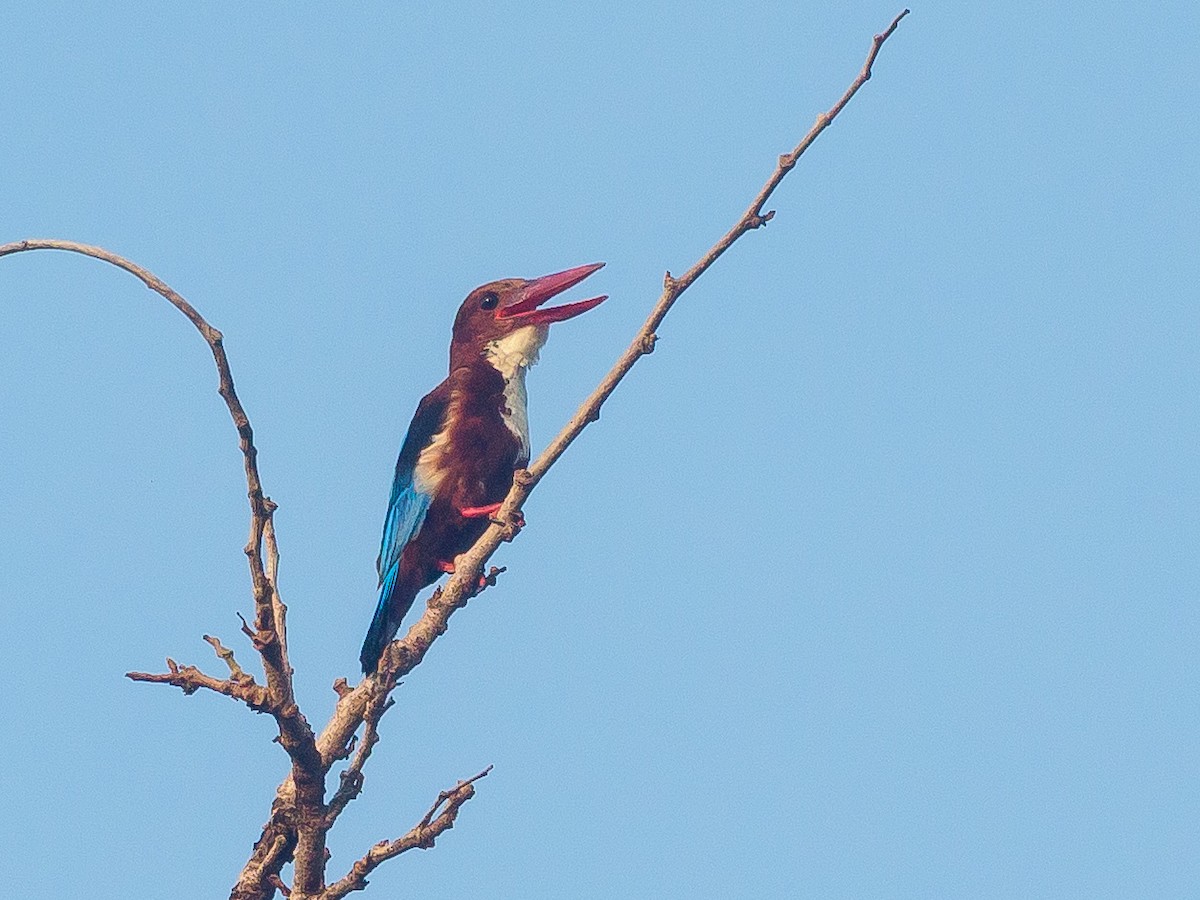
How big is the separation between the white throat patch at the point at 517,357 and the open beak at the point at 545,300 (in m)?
0.07

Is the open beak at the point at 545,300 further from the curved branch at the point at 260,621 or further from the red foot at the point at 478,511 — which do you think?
the curved branch at the point at 260,621

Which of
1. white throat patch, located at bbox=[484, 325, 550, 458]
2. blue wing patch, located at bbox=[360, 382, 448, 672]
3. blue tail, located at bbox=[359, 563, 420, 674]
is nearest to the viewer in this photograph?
blue tail, located at bbox=[359, 563, 420, 674]

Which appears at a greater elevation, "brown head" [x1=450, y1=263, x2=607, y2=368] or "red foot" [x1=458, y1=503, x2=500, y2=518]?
"brown head" [x1=450, y1=263, x2=607, y2=368]

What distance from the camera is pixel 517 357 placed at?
7637mm

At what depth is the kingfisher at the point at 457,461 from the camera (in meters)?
6.97

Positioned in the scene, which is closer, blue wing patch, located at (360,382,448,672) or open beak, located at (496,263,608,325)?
blue wing patch, located at (360,382,448,672)

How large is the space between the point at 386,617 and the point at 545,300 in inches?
75.7

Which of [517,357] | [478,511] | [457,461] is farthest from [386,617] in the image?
[517,357]

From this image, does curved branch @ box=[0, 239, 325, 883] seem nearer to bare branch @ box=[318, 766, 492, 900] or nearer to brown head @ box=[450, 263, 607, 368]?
bare branch @ box=[318, 766, 492, 900]

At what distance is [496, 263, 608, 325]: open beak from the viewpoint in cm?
762

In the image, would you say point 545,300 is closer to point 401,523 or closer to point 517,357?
point 517,357

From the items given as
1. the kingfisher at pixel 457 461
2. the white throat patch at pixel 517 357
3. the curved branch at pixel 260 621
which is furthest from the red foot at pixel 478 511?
the curved branch at pixel 260 621

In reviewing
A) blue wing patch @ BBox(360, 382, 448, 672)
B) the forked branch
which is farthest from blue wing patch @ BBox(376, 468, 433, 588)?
the forked branch

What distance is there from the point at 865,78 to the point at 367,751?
2534 millimetres
